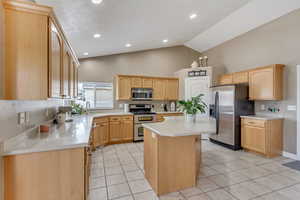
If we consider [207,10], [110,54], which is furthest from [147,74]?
[207,10]

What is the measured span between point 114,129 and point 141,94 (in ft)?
4.90

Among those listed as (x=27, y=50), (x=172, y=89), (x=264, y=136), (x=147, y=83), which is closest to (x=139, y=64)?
(x=147, y=83)

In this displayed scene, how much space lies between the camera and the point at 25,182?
1339 millimetres

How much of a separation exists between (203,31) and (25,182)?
5460 mm

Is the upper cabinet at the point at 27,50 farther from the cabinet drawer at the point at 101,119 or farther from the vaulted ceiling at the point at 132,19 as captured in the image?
the cabinet drawer at the point at 101,119

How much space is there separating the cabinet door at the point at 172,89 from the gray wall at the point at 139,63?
510 mm

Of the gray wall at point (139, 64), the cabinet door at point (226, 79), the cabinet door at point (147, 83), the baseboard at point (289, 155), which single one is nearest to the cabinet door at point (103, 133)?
the gray wall at point (139, 64)

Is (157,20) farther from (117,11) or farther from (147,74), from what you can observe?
(147,74)

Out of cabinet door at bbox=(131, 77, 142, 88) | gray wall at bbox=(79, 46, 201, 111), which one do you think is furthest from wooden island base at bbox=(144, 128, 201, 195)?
gray wall at bbox=(79, 46, 201, 111)

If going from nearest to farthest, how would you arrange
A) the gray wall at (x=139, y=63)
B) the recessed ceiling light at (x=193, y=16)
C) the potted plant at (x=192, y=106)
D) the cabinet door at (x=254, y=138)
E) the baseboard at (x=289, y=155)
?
1. the potted plant at (x=192, y=106)
2. the baseboard at (x=289, y=155)
3. the cabinet door at (x=254, y=138)
4. the recessed ceiling light at (x=193, y=16)
5. the gray wall at (x=139, y=63)

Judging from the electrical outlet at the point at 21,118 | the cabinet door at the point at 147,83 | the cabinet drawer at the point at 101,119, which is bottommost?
the cabinet drawer at the point at 101,119

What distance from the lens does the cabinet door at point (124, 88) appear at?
15.7 feet

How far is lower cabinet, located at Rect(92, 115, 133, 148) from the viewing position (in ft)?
13.3

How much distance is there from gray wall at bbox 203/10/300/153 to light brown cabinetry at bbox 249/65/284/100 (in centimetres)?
17
